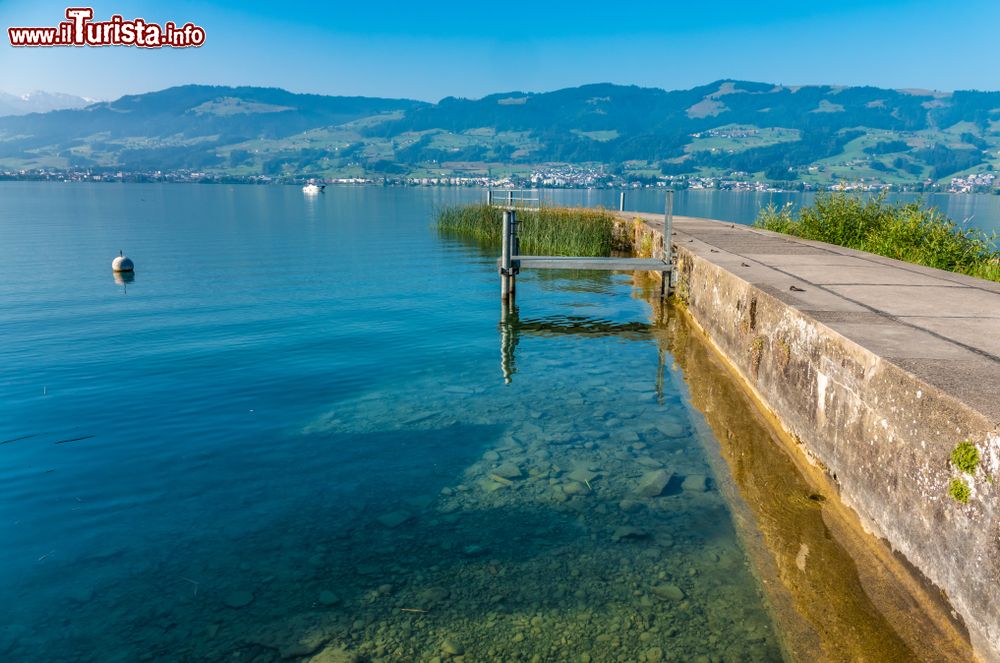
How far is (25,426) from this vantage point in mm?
7863

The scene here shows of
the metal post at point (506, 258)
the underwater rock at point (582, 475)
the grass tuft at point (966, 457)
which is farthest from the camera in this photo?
the metal post at point (506, 258)

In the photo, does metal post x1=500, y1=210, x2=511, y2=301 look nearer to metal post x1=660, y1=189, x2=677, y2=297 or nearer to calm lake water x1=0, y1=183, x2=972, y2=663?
calm lake water x1=0, y1=183, x2=972, y2=663

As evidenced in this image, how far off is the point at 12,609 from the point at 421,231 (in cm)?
3770

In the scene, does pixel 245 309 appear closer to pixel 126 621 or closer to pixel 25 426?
pixel 25 426

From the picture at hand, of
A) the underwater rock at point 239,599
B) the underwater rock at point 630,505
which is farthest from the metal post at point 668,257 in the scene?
the underwater rock at point 239,599

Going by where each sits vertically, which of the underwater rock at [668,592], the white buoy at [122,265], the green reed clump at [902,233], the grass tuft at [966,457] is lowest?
the underwater rock at [668,592]

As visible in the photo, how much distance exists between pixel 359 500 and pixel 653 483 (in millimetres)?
2850

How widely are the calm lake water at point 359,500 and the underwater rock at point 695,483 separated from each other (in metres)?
0.03

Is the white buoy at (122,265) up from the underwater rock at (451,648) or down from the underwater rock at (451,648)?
up

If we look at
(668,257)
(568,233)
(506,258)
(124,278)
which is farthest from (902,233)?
(124,278)

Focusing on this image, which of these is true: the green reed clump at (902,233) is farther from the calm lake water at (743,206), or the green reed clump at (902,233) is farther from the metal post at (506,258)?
the metal post at (506,258)

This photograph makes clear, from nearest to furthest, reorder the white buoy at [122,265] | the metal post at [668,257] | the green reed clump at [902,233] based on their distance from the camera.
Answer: the green reed clump at [902,233] → the metal post at [668,257] → the white buoy at [122,265]

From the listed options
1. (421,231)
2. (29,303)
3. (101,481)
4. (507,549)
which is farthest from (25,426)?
(421,231)

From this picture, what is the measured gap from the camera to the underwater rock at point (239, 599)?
444cm
